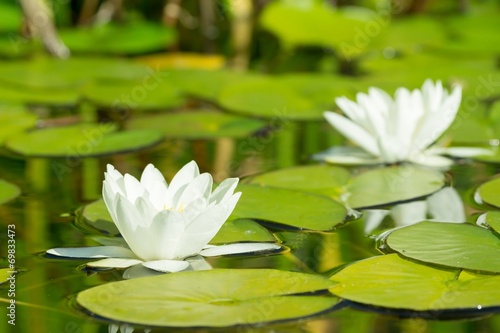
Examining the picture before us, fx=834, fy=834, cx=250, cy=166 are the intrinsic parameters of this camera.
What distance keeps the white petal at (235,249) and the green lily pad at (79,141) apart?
898 mm

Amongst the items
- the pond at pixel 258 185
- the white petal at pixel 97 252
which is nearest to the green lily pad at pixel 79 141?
the pond at pixel 258 185

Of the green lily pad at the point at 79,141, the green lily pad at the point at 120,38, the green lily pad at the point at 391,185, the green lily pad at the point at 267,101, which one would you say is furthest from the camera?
the green lily pad at the point at 120,38

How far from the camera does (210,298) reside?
1.31 meters

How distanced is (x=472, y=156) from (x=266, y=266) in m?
0.92

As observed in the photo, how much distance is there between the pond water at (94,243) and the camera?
126 cm

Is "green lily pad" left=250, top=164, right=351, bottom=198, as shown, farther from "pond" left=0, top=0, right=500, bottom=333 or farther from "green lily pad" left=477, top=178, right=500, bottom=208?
"green lily pad" left=477, top=178, right=500, bottom=208

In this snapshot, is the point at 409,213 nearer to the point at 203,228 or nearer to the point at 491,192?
the point at 491,192

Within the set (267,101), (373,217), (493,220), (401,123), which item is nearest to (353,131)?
(401,123)

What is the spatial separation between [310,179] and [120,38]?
7.17ft

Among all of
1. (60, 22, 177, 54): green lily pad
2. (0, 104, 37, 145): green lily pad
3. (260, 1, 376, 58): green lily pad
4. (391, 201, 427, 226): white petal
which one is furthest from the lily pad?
(60, 22, 177, 54): green lily pad

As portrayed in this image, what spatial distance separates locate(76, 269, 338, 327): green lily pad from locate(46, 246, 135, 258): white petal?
14cm

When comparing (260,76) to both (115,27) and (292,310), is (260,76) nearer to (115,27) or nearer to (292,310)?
(115,27)

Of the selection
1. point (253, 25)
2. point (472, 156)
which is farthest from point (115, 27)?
point (472, 156)

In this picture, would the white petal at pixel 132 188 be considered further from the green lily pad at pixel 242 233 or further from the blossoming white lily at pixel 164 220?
the green lily pad at pixel 242 233
